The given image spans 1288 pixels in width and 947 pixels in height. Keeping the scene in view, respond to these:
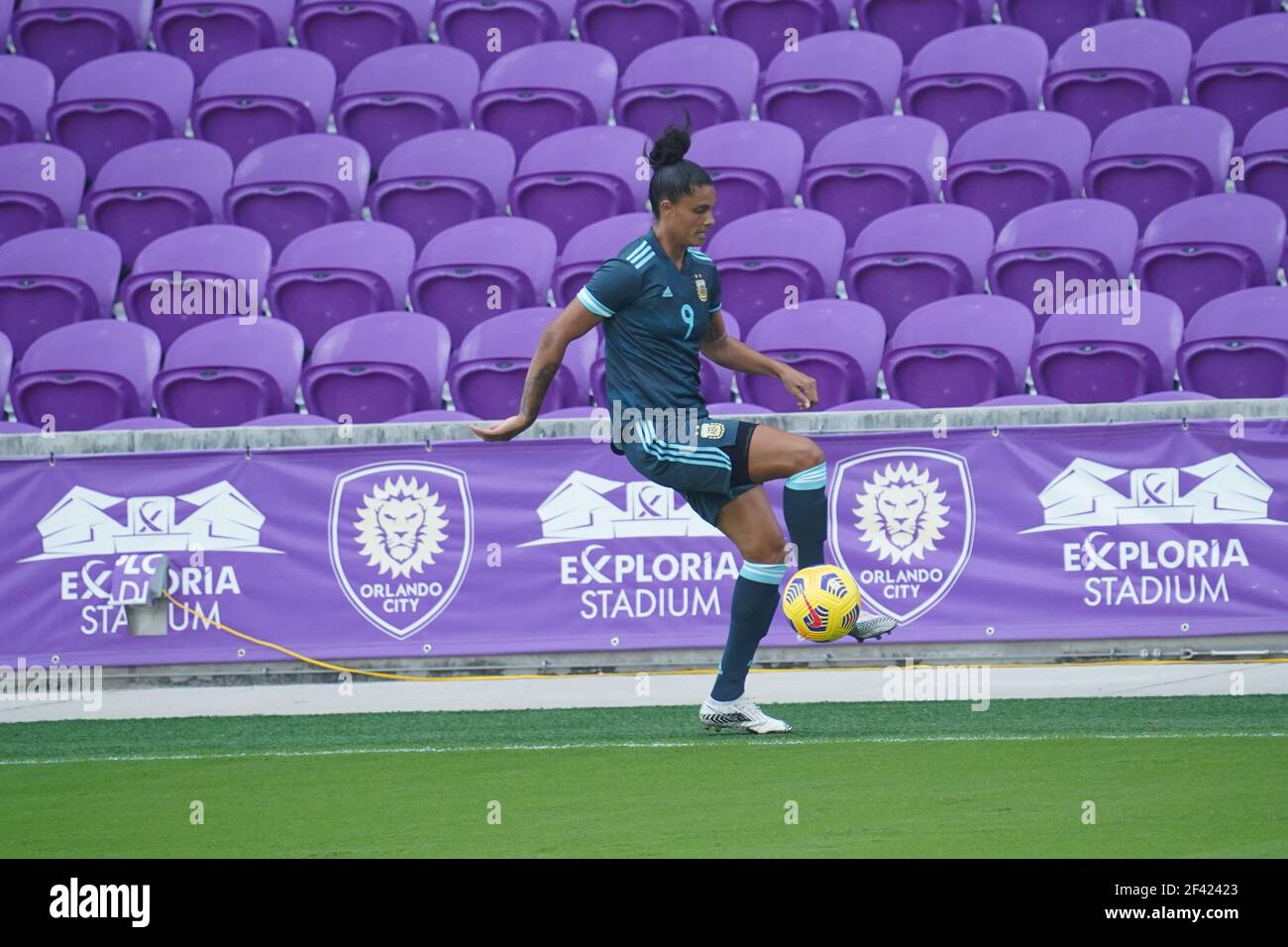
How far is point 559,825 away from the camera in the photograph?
16.7 ft

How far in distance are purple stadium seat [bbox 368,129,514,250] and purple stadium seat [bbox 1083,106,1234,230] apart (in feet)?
14.2

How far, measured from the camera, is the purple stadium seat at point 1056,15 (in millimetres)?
13891

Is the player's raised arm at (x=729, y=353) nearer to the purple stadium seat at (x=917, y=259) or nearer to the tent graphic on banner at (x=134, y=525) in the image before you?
the tent graphic on banner at (x=134, y=525)

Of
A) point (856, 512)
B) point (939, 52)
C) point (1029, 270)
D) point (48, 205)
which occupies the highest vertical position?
point (939, 52)

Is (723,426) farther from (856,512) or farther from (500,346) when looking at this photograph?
(500,346)

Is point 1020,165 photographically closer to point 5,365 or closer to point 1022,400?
point 1022,400

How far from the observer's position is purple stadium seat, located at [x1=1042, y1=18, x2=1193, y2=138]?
1299 centimetres

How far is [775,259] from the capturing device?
11.7 metres

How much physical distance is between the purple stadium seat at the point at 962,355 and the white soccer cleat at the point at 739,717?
4.18m

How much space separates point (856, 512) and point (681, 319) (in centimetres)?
295

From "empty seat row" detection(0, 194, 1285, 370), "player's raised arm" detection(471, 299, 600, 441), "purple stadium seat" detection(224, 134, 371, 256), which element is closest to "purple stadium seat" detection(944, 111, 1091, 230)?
"empty seat row" detection(0, 194, 1285, 370)

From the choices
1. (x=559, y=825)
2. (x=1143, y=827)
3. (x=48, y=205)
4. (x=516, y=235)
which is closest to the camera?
(x=1143, y=827)

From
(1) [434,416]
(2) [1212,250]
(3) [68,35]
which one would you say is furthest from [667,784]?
(3) [68,35]

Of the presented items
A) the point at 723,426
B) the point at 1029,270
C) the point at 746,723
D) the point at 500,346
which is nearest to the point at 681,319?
the point at 723,426
